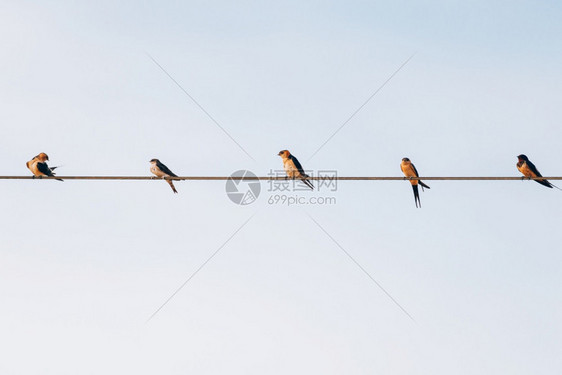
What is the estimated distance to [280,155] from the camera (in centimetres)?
1241

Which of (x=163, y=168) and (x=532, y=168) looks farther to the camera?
(x=163, y=168)

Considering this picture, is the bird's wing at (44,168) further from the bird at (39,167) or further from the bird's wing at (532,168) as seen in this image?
the bird's wing at (532,168)

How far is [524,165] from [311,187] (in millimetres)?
3944

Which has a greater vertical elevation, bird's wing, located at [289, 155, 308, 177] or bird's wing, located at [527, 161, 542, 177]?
bird's wing, located at [527, 161, 542, 177]

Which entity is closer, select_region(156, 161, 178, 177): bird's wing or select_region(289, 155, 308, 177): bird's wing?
select_region(289, 155, 308, 177): bird's wing

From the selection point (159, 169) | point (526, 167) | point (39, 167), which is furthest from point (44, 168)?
point (526, 167)

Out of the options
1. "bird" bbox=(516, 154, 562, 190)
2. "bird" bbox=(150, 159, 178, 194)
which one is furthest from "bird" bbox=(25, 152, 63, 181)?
"bird" bbox=(516, 154, 562, 190)

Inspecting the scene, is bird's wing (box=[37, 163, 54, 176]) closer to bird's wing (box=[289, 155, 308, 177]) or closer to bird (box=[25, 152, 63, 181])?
→ bird (box=[25, 152, 63, 181])

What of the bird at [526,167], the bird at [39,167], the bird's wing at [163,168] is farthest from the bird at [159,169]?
the bird at [526,167]

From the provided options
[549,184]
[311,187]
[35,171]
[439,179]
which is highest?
[549,184]

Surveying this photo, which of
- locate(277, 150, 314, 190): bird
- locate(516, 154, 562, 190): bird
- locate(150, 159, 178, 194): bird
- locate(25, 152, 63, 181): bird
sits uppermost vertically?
locate(516, 154, 562, 190): bird

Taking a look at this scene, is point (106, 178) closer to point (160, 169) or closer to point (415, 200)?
point (160, 169)

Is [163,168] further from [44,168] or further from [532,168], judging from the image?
[532,168]

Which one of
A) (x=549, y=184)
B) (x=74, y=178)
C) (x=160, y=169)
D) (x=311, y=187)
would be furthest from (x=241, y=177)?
(x=160, y=169)
